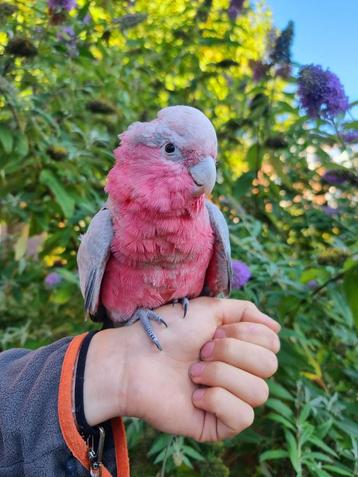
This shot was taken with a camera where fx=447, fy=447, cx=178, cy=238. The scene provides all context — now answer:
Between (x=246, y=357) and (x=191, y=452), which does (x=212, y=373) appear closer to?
(x=246, y=357)

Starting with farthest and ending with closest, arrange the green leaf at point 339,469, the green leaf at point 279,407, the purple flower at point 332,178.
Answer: the purple flower at point 332,178
the green leaf at point 279,407
the green leaf at point 339,469

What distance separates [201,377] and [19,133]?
1.16 m

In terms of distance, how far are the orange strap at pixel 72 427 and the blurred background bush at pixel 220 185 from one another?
1.01 feet

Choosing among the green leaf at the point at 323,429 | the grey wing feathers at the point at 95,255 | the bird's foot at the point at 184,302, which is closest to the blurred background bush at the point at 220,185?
the green leaf at the point at 323,429

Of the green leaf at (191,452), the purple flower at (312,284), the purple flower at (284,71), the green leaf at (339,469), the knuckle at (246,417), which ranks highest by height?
the purple flower at (284,71)

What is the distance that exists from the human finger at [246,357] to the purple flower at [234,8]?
6.08ft

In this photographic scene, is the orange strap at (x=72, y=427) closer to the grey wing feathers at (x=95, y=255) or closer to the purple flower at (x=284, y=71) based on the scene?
the grey wing feathers at (x=95, y=255)

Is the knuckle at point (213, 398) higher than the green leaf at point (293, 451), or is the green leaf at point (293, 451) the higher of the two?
the knuckle at point (213, 398)

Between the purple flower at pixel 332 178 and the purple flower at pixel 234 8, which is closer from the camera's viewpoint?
the purple flower at pixel 332 178

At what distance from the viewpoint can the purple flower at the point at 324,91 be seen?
153 cm

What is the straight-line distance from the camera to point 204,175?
3.31ft

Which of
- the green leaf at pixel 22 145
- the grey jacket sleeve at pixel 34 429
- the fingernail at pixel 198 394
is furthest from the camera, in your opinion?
the green leaf at pixel 22 145

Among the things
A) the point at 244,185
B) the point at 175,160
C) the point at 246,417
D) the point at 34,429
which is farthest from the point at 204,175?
the point at 244,185

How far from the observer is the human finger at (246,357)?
1.08m
